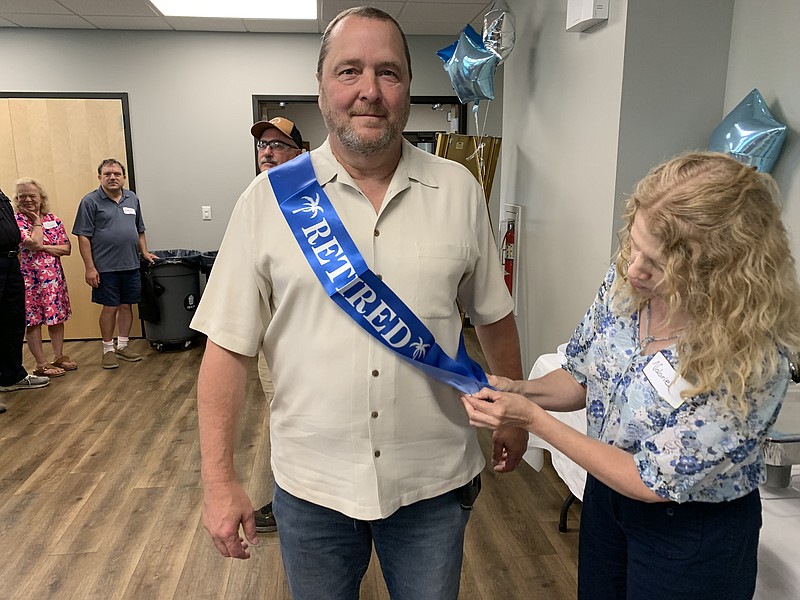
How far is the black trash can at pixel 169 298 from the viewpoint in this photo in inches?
195

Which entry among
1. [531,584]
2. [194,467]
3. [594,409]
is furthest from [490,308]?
[194,467]

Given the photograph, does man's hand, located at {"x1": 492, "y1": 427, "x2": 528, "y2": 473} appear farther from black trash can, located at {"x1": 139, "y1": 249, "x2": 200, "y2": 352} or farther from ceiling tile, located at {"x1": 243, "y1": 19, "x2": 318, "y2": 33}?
ceiling tile, located at {"x1": 243, "y1": 19, "x2": 318, "y2": 33}

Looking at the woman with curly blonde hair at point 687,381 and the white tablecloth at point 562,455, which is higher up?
the woman with curly blonde hair at point 687,381

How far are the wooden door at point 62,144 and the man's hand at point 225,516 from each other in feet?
15.8

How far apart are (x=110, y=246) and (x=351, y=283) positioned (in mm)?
4173

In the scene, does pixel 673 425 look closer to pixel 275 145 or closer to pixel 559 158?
pixel 275 145

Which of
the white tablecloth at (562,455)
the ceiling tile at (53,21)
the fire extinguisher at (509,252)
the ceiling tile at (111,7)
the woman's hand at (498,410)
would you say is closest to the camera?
the woman's hand at (498,410)

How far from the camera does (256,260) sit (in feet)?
3.70

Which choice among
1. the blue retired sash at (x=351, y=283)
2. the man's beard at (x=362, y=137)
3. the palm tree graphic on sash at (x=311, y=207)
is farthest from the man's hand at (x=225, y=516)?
the man's beard at (x=362, y=137)

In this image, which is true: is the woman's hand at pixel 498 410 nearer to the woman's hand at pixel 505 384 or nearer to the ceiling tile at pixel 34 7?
the woman's hand at pixel 505 384

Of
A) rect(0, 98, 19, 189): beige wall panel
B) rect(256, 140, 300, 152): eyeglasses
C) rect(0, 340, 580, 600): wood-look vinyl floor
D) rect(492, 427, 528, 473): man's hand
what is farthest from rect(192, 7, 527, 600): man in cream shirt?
rect(0, 98, 19, 189): beige wall panel

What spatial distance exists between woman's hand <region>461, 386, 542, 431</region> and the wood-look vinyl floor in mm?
1246

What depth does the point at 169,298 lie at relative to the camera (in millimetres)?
4992

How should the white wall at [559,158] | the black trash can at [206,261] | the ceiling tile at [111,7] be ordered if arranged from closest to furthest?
the white wall at [559,158], the ceiling tile at [111,7], the black trash can at [206,261]
